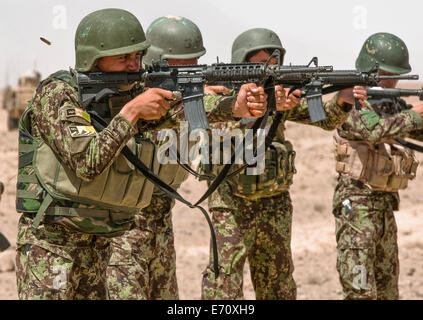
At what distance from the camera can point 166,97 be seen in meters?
5.22

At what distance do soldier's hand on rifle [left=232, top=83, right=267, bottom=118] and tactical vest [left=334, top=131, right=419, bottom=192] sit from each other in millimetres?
2423

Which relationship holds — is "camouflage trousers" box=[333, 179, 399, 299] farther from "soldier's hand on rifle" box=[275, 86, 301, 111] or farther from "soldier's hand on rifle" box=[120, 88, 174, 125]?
"soldier's hand on rifle" box=[120, 88, 174, 125]

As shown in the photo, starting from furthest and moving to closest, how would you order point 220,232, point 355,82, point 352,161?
1. point 352,161
2. point 220,232
3. point 355,82

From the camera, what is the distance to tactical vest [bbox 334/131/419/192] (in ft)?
25.3

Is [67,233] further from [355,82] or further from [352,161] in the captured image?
[352,161]

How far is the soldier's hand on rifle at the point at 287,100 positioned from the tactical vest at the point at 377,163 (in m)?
1.21

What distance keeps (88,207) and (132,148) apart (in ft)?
1.47

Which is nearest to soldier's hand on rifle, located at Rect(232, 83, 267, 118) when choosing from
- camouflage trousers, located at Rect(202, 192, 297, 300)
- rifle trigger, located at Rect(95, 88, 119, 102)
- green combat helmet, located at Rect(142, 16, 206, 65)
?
rifle trigger, located at Rect(95, 88, 119, 102)

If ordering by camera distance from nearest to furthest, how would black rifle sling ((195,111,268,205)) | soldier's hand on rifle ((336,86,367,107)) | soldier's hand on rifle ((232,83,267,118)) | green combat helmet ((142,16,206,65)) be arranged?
soldier's hand on rifle ((232,83,267,118))
black rifle sling ((195,111,268,205))
soldier's hand on rifle ((336,86,367,107))
green combat helmet ((142,16,206,65))

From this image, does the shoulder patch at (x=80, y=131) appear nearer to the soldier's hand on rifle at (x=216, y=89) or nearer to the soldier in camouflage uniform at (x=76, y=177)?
the soldier in camouflage uniform at (x=76, y=177)

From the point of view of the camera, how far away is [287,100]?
6.68 meters

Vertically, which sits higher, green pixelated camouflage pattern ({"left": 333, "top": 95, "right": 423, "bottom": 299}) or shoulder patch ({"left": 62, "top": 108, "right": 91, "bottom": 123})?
shoulder patch ({"left": 62, "top": 108, "right": 91, "bottom": 123})

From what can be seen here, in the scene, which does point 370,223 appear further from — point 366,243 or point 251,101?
point 251,101
